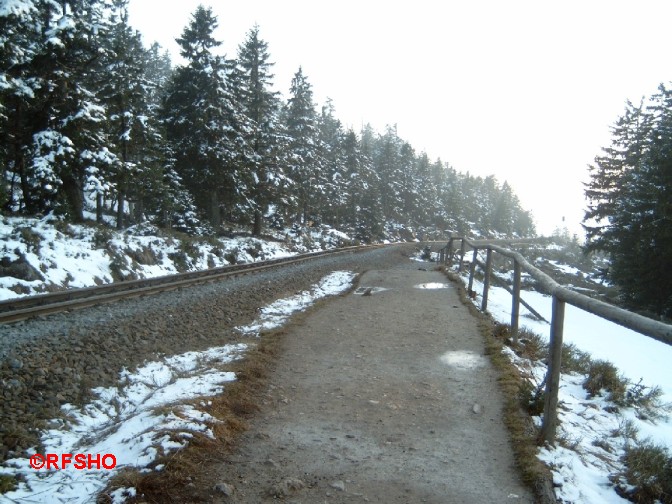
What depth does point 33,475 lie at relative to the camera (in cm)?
321

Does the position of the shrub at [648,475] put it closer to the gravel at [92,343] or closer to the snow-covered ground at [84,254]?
the gravel at [92,343]

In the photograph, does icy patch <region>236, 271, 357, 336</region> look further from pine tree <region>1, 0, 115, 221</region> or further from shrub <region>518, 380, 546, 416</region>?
pine tree <region>1, 0, 115, 221</region>

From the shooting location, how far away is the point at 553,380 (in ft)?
12.2

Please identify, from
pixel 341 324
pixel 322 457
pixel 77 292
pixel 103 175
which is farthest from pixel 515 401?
pixel 103 175

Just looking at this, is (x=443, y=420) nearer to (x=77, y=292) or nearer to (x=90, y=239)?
(x=77, y=292)

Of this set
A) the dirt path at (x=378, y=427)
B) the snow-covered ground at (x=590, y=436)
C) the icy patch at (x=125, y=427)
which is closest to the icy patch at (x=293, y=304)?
the dirt path at (x=378, y=427)

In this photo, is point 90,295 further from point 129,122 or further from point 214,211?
point 214,211

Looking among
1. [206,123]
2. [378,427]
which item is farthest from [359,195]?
[378,427]

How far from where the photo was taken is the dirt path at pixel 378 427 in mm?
3119

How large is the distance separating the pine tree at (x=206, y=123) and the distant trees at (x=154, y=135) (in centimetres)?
8

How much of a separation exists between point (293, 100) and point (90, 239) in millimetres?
25826

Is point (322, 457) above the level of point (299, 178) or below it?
below

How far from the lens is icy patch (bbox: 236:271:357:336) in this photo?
8.24 meters

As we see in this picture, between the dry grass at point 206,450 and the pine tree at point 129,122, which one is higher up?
the pine tree at point 129,122
